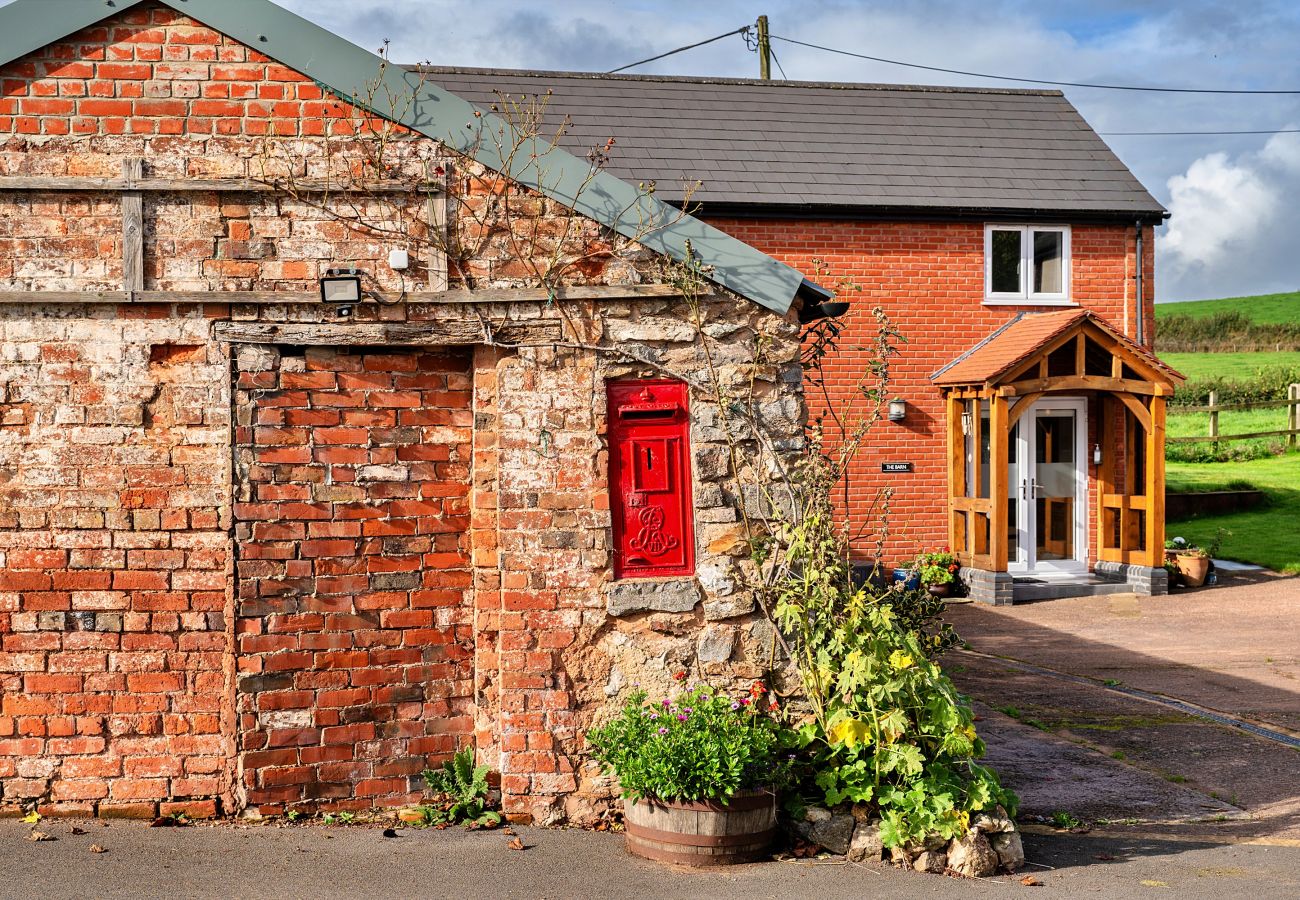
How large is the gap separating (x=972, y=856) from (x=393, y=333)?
388cm

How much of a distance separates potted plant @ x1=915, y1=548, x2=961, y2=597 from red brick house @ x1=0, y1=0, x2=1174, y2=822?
9094mm

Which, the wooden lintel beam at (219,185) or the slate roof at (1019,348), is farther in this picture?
the slate roof at (1019,348)

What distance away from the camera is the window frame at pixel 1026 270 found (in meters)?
16.0

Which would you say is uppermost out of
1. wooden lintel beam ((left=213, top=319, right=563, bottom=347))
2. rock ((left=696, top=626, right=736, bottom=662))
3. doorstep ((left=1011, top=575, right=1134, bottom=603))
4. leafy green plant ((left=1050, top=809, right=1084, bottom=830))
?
wooden lintel beam ((left=213, top=319, right=563, bottom=347))

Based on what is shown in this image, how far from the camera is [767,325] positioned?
20.1 feet

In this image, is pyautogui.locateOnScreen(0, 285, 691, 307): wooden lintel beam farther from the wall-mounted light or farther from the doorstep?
the doorstep

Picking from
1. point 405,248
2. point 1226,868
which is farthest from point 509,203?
point 1226,868

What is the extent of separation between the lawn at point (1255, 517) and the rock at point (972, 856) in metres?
13.4

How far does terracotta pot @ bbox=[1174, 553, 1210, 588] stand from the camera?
610 inches

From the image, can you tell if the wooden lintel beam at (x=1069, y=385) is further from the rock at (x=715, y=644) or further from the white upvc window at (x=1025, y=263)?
the rock at (x=715, y=644)

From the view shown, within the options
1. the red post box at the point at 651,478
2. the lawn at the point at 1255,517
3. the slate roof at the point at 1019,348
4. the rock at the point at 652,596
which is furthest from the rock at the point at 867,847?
the lawn at the point at 1255,517

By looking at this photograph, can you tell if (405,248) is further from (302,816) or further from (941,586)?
(941,586)

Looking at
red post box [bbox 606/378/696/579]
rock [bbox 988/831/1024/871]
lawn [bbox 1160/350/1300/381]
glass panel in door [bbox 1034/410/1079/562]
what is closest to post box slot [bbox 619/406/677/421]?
red post box [bbox 606/378/696/579]

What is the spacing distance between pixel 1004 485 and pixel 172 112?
36.9 ft
